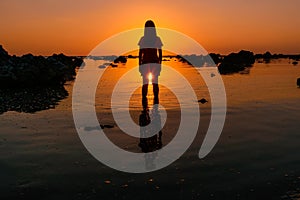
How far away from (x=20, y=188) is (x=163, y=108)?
10.8 meters

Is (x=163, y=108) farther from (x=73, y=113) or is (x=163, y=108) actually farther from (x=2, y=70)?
(x=2, y=70)

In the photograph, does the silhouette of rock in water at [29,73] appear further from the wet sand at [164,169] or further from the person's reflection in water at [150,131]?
the person's reflection in water at [150,131]

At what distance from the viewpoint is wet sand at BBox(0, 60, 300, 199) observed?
6.23 m

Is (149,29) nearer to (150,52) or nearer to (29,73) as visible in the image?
(150,52)

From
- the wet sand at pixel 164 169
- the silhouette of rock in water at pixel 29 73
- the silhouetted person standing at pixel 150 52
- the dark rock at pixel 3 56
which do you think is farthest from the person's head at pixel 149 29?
the dark rock at pixel 3 56

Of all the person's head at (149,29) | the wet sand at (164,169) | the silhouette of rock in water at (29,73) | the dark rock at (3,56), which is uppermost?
the dark rock at (3,56)

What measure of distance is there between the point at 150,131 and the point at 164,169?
4.12 metres

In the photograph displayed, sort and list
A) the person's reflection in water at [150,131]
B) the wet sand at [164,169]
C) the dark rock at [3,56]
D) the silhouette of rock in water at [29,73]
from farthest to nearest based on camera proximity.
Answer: the dark rock at [3,56], the silhouette of rock in water at [29,73], the person's reflection in water at [150,131], the wet sand at [164,169]

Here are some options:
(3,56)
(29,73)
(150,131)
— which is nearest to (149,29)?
(150,131)

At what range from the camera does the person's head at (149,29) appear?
612 inches

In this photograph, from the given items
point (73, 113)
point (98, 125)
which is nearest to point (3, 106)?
point (73, 113)

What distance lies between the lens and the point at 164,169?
298 inches

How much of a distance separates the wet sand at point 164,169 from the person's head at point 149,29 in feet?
15.1

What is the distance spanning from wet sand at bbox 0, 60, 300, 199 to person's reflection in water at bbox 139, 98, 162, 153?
0.29 m
